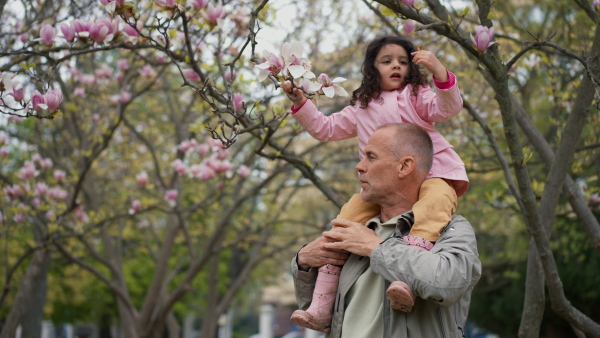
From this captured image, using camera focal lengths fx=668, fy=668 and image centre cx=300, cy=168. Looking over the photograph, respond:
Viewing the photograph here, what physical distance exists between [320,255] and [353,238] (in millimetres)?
206

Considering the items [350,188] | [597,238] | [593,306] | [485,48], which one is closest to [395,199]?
[485,48]

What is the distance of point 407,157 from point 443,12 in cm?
156

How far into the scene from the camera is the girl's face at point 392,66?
9.82ft

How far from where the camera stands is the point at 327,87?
109 inches

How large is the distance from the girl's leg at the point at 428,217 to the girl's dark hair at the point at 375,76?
539 mm

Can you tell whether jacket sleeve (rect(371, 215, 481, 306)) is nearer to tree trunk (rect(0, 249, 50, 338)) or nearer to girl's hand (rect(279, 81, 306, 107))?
girl's hand (rect(279, 81, 306, 107))

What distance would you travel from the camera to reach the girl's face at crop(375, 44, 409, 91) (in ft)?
9.82

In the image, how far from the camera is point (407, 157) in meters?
2.63

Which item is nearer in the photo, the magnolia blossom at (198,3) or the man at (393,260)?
the man at (393,260)

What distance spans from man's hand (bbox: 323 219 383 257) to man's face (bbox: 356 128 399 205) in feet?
0.48

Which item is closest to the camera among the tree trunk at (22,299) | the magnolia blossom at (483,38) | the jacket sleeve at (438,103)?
the jacket sleeve at (438,103)

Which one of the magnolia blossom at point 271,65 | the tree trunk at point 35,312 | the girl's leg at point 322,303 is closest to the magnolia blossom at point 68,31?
the magnolia blossom at point 271,65

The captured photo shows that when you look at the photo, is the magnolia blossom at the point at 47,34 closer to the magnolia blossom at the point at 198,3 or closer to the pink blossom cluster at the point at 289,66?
the magnolia blossom at the point at 198,3

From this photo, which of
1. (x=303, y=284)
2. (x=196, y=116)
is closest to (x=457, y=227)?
(x=303, y=284)
